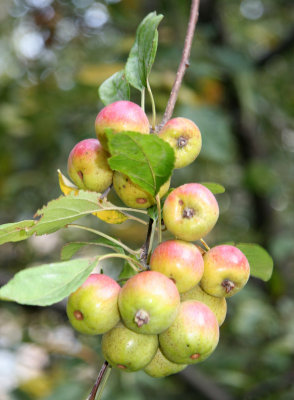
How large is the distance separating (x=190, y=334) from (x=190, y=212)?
0.16 metres

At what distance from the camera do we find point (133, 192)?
68cm

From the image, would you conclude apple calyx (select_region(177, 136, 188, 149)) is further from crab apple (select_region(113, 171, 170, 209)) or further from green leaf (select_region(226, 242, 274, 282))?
green leaf (select_region(226, 242, 274, 282))

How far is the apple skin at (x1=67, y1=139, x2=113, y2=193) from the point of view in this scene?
0.69 meters

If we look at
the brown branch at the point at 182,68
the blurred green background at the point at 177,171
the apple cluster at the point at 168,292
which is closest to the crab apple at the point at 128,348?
the apple cluster at the point at 168,292

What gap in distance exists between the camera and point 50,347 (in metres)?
2.16

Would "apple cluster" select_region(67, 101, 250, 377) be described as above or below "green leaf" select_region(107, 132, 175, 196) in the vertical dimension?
below

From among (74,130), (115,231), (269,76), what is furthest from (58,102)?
(269,76)

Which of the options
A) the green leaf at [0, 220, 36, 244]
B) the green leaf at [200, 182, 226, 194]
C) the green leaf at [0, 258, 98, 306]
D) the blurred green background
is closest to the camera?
the green leaf at [0, 258, 98, 306]

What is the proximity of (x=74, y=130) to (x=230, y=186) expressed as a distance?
42.6 inches

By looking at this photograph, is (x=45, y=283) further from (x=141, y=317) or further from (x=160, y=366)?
(x=160, y=366)

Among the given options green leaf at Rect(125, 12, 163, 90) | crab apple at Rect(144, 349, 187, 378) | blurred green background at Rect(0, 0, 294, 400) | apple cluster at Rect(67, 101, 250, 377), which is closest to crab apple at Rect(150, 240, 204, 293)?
apple cluster at Rect(67, 101, 250, 377)

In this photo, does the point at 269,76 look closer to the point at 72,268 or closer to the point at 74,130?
the point at 74,130

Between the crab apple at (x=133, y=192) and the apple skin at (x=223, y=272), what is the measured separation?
121 millimetres

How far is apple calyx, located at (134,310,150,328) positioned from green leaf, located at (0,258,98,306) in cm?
8
